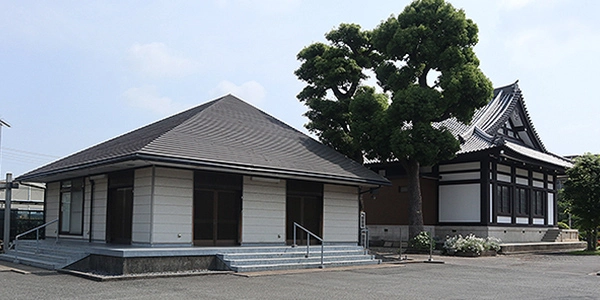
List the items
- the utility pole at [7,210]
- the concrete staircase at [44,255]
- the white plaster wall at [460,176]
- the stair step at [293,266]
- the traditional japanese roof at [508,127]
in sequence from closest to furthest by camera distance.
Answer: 1. the stair step at [293,266]
2. the concrete staircase at [44,255]
3. the utility pole at [7,210]
4. the white plaster wall at [460,176]
5. the traditional japanese roof at [508,127]

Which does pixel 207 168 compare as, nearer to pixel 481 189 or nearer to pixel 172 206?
pixel 172 206

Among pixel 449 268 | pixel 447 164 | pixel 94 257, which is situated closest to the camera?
pixel 94 257

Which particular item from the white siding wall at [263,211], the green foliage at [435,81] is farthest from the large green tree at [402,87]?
the white siding wall at [263,211]

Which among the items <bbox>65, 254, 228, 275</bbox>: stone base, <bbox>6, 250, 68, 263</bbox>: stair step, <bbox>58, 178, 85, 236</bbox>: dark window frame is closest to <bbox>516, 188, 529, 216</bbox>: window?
<bbox>65, 254, 228, 275</bbox>: stone base

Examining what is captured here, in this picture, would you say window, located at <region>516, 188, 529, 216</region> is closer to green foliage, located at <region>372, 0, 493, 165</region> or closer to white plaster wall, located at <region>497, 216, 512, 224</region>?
white plaster wall, located at <region>497, 216, 512, 224</region>

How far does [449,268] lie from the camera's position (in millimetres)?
15828

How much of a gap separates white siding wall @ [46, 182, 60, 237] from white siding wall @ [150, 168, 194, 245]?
603 cm

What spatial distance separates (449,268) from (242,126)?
7.01m

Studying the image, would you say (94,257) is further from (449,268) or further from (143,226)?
(449,268)

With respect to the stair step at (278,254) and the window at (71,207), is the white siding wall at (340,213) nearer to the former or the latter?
the stair step at (278,254)

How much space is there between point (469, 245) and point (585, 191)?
6.48 meters

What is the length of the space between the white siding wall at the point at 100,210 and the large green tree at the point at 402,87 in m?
9.04

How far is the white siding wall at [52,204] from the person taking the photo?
60.2 ft

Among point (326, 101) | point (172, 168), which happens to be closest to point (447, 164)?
point (326, 101)
